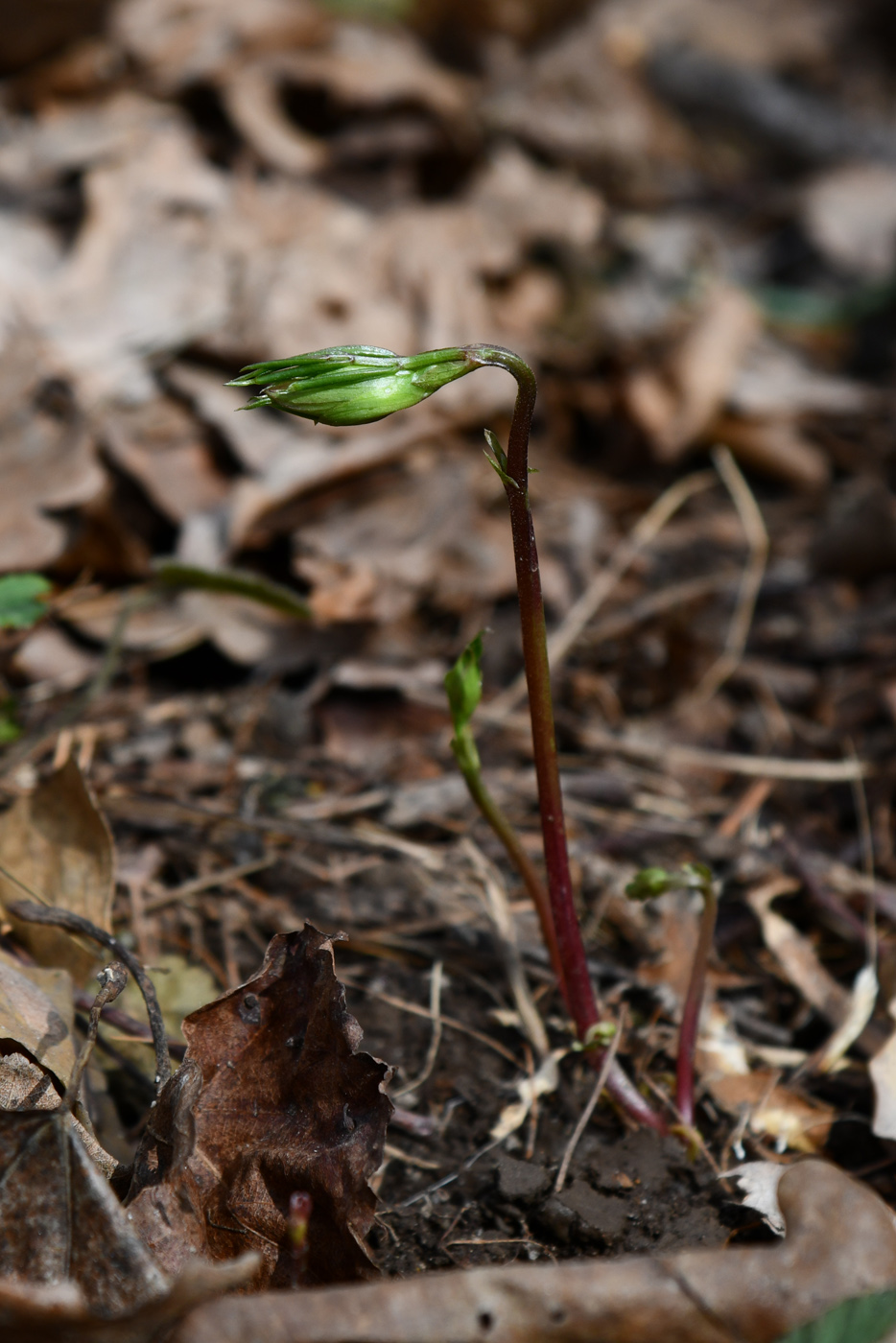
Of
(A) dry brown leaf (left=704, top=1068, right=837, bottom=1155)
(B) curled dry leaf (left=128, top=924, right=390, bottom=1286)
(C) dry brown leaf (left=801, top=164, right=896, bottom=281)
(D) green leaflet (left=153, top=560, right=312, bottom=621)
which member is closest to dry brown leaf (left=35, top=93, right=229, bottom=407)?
(D) green leaflet (left=153, top=560, right=312, bottom=621)

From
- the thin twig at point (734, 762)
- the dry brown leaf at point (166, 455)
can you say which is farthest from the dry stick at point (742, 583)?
the dry brown leaf at point (166, 455)

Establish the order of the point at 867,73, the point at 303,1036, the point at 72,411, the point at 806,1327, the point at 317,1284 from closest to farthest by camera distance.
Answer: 1. the point at 806,1327
2. the point at 317,1284
3. the point at 303,1036
4. the point at 72,411
5. the point at 867,73

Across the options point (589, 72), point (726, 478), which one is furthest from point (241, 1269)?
point (589, 72)

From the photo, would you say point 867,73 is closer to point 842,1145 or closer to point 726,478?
point 726,478

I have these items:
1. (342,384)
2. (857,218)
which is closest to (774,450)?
(857,218)

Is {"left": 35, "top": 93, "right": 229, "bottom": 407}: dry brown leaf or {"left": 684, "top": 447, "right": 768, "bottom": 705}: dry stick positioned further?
{"left": 35, "top": 93, "right": 229, "bottom": 407}: dry brown leaf

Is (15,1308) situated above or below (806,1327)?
above

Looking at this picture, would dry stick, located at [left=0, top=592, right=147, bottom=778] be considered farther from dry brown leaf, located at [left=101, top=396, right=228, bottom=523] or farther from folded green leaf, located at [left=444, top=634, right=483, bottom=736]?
folded green leaf, located at [left=444, top=634, right=483, bottom=736]
